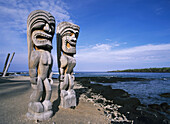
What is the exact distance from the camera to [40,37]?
11.3 ft

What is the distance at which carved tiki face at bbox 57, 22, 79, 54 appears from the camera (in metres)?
4.56

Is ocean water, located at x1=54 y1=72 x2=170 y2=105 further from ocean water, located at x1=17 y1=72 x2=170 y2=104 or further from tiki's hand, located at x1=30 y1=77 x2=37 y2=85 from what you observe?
tiki's hand, located at x1=30 y1=77 x2=37 y2=85

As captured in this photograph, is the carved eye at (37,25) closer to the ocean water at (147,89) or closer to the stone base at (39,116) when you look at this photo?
the stone base at (39,116)

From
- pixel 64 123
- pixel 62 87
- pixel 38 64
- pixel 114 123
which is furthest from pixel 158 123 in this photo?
pixel 38 64

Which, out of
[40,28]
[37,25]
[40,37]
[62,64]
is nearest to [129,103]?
[62,64]

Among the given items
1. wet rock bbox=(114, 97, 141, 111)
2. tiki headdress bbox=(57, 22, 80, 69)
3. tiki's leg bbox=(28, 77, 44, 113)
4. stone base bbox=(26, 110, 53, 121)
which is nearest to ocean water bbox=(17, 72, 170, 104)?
wet rock bbox=(114, 97, 141, 111)

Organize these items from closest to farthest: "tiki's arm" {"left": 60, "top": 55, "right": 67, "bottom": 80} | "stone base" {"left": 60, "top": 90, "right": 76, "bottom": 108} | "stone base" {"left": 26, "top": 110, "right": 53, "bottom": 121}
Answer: "stone base" {"left": 26, "top": 110, "right": 53, "bottom": 121}, "stone base" {"left": 60, "top": 90, "right": 76, "bottom": 108}, "tiki's arm" {"left": 60, "top": 55, "right": 67, "bottom": 80}

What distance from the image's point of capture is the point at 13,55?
15500mm

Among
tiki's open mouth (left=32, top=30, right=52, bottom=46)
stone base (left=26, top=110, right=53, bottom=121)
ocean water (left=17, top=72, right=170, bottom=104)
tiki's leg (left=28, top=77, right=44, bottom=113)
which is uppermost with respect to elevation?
tiki's open mouth (left=32, top=30, right=52, bottom=46)

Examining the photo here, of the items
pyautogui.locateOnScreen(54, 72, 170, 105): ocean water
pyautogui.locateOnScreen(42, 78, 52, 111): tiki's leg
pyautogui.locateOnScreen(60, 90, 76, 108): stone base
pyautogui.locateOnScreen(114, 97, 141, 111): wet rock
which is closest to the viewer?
pyautogui.locateOnScreen(42, 78, 52, 111): tiki's leg

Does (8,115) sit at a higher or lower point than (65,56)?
lower

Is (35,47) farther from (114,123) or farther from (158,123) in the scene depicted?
(158,123)

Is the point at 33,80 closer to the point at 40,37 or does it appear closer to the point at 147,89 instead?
the point at 40,37

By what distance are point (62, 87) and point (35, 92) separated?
1.33m
